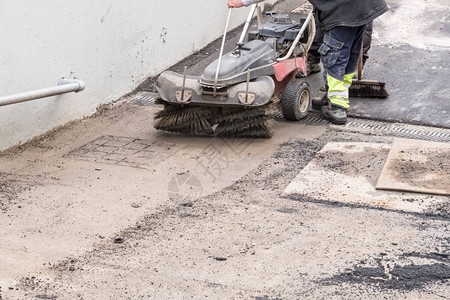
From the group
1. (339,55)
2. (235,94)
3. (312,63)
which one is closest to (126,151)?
(235,94)

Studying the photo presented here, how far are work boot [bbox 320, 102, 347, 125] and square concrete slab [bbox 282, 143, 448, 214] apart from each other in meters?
0.62

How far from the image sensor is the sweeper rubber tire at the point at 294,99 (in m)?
6.80

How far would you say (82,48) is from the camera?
7.00 m

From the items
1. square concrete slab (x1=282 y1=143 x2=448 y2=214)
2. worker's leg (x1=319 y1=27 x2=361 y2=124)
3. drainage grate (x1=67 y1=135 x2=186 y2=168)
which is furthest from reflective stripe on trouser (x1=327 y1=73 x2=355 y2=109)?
drainage grate (x1=67 y1=135 x2=186 y2=168)

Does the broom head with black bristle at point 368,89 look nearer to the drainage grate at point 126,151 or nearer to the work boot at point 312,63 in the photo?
the work boot at point 312,63

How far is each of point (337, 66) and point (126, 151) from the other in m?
2.08

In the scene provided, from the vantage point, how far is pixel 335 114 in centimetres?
699

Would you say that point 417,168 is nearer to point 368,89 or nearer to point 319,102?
point 319,102

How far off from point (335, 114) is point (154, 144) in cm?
167

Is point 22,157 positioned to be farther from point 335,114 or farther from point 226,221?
point 335,114

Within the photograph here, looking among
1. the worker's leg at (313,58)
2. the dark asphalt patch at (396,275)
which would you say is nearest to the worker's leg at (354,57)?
the worker's leg at (313,58)

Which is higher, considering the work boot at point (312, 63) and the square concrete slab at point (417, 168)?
the work boot at point (312, 63)

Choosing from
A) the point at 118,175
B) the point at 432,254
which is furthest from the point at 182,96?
the point at 432,254

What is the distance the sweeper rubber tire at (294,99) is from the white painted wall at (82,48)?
1.78m
